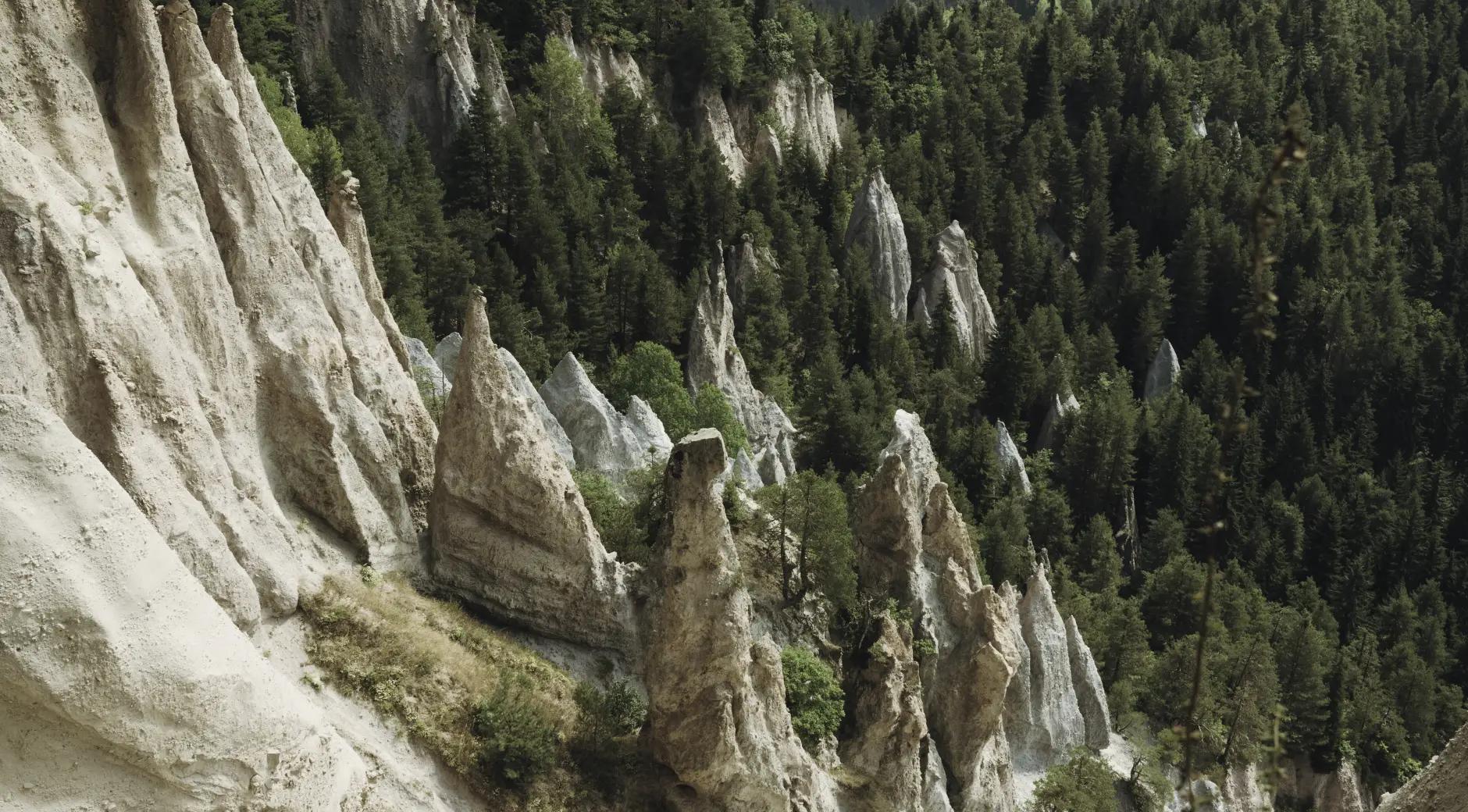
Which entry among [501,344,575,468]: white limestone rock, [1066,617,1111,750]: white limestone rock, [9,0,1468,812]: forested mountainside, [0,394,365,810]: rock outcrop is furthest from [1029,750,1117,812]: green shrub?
[0,394,365,810]: rock outcrop

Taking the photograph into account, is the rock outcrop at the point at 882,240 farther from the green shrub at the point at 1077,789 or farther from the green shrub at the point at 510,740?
the green shrub at the point at 510,740

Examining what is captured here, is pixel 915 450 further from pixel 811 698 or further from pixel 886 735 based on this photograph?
pixel 811 698

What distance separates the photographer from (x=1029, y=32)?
14350cm

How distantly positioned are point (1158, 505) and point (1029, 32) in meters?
72.6

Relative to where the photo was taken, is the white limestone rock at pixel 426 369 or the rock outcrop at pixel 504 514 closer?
the rock outcrop at pixel 504 514

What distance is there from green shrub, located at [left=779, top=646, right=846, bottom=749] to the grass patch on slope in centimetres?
688

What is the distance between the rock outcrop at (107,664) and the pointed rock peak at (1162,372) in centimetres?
9834

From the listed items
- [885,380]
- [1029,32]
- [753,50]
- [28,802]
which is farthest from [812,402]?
[1029,32]

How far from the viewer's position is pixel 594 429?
1657 inches

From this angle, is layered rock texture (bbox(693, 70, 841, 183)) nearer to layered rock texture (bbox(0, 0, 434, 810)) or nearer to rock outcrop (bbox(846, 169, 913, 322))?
rock outcrop (bbox(846, 169, 913, 322))

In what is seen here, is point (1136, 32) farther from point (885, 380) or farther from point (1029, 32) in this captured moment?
point (885, 380)

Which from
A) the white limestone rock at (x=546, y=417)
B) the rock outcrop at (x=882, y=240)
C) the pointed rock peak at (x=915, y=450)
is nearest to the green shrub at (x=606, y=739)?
the white limestone rock at (x=546, y=417)

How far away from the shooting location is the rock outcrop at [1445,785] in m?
12.5

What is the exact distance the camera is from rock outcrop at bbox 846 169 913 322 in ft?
320
